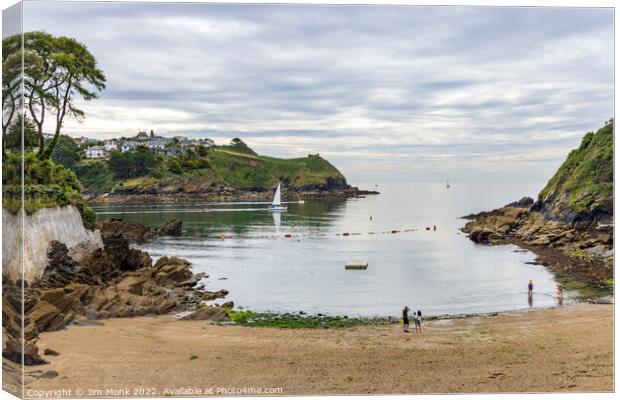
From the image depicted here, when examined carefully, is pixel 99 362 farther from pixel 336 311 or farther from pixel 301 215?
pixel 301 215

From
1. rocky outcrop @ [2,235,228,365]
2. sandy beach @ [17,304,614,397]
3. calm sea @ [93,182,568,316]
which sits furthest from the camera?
calm sea @ [93,182,568,316]

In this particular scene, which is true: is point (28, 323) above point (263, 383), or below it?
above

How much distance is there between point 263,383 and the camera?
19250 mm

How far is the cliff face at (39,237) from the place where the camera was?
18.4 meters

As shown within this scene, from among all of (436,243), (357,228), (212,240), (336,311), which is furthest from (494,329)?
(357,228)

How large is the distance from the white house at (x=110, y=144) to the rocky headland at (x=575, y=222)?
7317cm

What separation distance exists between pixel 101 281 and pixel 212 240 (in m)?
38.3

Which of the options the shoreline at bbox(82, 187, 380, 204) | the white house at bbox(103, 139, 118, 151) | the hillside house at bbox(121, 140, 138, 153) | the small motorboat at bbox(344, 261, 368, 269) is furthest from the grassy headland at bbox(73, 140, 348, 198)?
the small motorboat at bbox(344, 261, 368, 269)

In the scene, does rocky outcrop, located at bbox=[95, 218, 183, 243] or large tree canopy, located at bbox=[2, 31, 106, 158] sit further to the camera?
rocky outcrop, located at bbox=[95, 218, 183, 243]

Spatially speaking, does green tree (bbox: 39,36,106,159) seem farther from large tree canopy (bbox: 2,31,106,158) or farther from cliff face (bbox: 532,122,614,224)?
cliff face (bbox: 532,122,614,224)

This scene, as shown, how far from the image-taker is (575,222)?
59.9 metres

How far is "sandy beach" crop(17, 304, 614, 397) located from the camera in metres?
19.0

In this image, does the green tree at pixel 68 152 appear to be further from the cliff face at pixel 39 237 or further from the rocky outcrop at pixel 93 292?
the cliff face at pixel 39 237

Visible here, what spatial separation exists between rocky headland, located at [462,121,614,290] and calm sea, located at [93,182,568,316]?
245 centimetres
